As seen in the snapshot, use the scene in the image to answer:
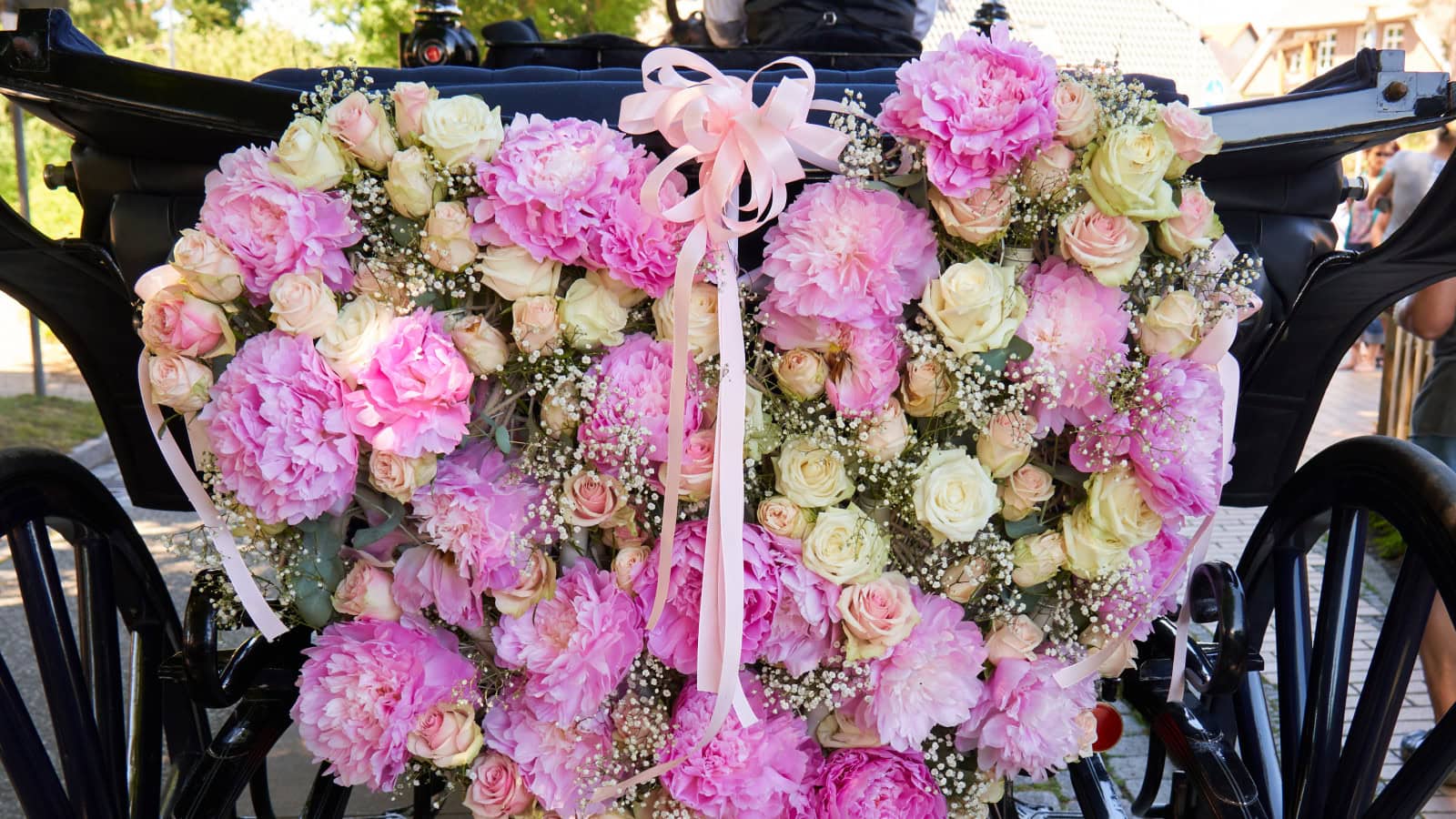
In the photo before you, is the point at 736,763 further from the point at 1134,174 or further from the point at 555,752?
the point at 1134,174

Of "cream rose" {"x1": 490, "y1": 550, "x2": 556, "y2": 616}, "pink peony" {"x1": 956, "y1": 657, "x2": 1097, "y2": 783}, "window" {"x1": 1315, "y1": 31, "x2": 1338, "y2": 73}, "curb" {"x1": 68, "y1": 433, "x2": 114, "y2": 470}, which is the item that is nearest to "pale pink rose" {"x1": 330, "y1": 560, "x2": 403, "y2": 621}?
"cream rose" {"x1": 490, "y1": 550, "x2": 556, "y2": 616}

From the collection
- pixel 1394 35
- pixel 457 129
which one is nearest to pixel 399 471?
pixel 457 129

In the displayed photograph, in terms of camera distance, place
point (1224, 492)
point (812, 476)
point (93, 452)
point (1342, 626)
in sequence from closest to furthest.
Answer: point (812, 476)
point (1342, 626)
point (1224, 492)
point (93, 452)

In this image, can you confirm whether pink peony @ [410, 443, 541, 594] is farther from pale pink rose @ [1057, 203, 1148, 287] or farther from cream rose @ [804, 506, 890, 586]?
pale pink rose @ [1057, 203, 1148, 287]

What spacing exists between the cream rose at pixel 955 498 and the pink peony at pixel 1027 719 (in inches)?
9.9

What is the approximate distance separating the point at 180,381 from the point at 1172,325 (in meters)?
1.21

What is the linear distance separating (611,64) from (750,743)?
1759 millimetres

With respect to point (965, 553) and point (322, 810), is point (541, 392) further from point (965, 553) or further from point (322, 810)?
point (322, 810)

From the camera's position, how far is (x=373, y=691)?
1.33 meters

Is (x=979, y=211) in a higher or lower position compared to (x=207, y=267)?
higher

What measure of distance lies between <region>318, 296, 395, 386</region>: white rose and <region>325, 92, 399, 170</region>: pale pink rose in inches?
7.1

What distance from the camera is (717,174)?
4.14ft

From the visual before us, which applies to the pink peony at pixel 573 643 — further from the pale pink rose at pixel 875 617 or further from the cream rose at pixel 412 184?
the cream rose at pixel 412 184

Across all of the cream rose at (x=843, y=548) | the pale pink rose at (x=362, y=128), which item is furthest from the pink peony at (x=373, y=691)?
the pale pink rose at (x=362, y=128)
